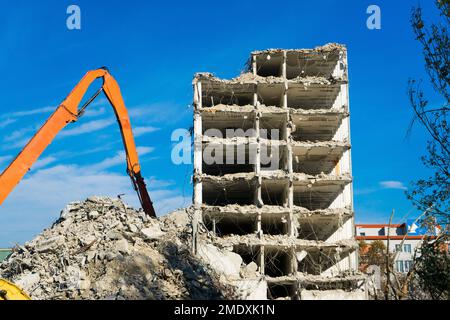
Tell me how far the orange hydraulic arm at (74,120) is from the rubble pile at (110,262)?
1424 mm

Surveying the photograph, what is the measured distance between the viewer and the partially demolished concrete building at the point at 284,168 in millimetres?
24547

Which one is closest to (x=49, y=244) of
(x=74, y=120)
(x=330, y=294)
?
(x=74, y=120)

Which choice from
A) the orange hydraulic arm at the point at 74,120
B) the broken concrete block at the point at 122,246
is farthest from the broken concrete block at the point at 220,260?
the broken concrete block at the point at 122,246

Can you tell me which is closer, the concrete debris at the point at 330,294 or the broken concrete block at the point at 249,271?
the broken concrete block at the point at 249,271

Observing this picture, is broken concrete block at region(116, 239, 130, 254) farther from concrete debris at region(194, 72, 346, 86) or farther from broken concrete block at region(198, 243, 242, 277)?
concrete debris at region(194, 72, 346, 86)

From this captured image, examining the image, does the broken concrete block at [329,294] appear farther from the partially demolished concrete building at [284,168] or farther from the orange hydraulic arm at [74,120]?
the orange hydraulic arm at [74,120]

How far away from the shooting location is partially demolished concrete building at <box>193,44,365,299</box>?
24547 mm

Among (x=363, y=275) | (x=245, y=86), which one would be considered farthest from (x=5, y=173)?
(x=363, y=275)

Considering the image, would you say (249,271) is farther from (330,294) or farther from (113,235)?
(113,235)

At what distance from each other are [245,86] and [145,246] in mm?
11705

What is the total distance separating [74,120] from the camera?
18.4m

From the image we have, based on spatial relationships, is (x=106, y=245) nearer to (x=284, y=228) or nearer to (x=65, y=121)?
(x=65, y=121)

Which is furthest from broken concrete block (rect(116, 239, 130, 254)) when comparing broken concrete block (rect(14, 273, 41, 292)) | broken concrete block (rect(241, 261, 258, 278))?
broken concrete block (rect(241, 261, 258, 278))

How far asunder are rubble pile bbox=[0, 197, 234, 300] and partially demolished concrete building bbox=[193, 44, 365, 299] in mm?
4918
